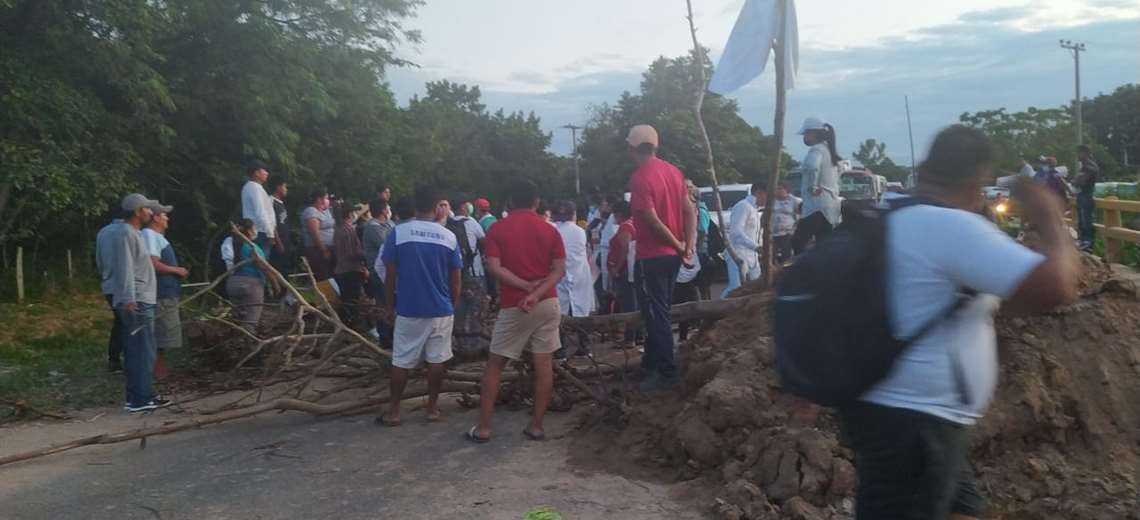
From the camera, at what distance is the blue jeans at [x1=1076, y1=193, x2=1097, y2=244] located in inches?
528

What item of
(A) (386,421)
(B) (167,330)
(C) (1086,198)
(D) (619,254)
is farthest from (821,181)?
(C) (1086,198)

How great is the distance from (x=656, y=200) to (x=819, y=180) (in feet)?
7.93

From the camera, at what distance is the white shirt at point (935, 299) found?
2367 mm

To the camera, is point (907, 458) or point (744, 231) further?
point (744, 231)

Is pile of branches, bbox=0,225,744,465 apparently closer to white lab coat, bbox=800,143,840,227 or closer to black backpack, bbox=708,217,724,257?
white lab coat, bbox=800,143,840,227

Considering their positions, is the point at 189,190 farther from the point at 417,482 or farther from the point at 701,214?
the point at 417,482

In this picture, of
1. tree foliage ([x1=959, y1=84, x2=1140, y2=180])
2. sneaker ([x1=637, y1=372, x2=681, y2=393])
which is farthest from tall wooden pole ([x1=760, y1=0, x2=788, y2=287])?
tree foliage ([x1=959, y1=84, x2=1140, y2=180])

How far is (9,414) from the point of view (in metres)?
7.13

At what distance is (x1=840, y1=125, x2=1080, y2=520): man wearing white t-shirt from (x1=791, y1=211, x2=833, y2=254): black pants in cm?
539

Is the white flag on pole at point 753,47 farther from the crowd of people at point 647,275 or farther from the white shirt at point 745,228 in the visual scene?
the white shirt at point 745,228

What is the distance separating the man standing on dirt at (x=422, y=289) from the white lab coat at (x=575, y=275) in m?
3.08

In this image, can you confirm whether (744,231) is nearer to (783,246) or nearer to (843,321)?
(783,246)

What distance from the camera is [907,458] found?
97.6 inches

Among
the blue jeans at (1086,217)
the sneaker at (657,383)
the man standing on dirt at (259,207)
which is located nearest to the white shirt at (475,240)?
the man standing on dirt at (259,207)
